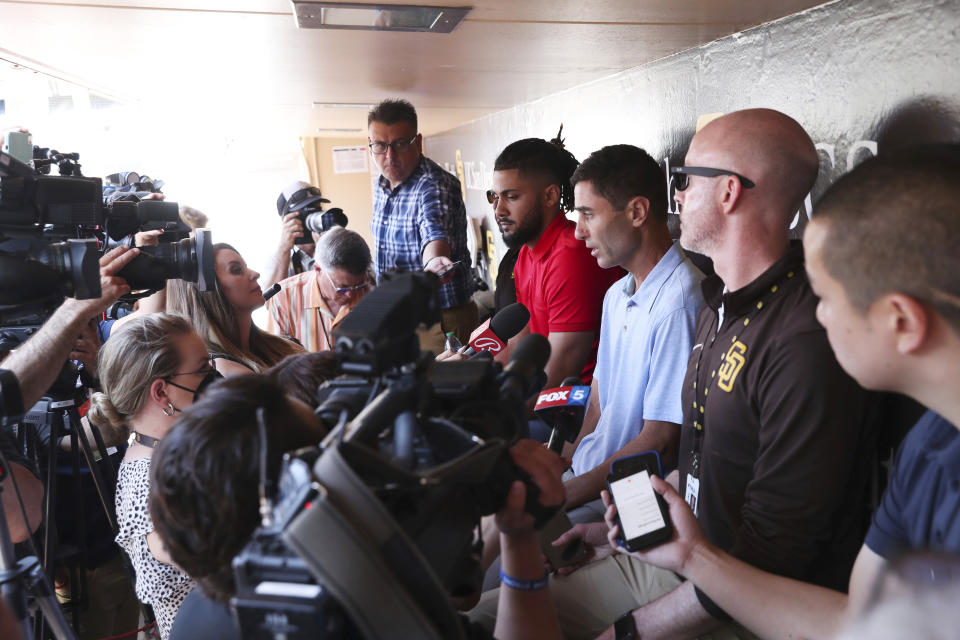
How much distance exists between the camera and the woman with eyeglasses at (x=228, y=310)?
2.36 m

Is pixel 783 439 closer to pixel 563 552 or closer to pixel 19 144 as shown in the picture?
pixel 563 552

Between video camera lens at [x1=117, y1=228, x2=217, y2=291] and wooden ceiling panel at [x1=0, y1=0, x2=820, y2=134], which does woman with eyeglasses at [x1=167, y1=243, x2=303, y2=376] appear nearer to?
video camera lens at [x1=117, y1=228, x2=217, y2=291]

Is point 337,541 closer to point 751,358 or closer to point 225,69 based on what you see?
point 751,358

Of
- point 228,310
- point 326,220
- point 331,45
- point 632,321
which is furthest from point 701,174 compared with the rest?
point 326,220

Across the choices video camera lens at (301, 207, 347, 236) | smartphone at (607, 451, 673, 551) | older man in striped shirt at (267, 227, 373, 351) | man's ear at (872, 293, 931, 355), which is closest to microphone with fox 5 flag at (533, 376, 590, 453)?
smartphone at (607, 451, 673, 551)

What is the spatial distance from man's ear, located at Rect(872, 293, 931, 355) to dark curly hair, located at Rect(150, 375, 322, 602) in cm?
72

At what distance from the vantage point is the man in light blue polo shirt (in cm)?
185

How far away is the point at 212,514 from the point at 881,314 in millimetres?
835

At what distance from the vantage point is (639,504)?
1.25m

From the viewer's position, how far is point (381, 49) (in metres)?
2.22

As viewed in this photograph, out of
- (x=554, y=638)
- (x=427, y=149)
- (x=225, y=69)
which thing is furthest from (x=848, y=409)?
(x=427, y=149)

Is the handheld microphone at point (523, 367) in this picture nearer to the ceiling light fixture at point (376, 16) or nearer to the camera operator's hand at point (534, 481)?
the camera operator's hand at point (534, 481)

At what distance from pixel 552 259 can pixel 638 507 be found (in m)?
1.46

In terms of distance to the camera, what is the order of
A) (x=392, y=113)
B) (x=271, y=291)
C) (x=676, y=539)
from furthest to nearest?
(x=392, y=113)
(x=271, y=291)
(x=676, y=539)
